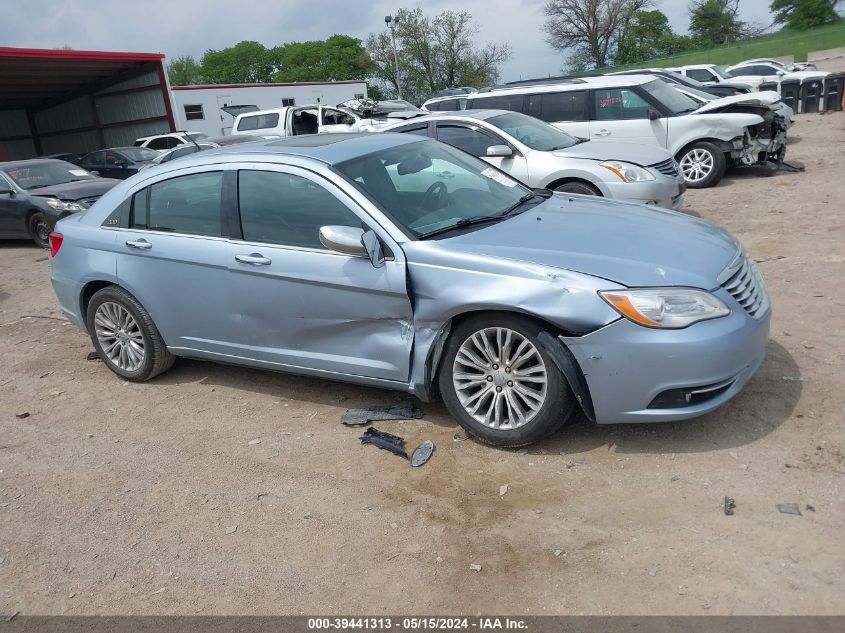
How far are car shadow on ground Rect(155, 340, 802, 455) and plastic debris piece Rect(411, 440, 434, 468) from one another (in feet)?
0.86

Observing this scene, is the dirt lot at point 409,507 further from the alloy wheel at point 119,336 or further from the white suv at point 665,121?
the white suv at point 665,121

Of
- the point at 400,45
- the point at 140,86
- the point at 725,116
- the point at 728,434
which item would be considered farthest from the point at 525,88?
the point at 400,45

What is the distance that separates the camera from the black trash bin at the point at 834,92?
761 inches

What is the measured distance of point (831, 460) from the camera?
354 centimetres

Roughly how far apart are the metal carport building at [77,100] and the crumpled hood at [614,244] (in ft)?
71.0

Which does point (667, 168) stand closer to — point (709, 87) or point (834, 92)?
point (709, 87)

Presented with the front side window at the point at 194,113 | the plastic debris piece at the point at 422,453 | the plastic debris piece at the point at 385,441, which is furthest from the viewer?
the front side window at the point at 194,113

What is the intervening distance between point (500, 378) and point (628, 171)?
5180mm

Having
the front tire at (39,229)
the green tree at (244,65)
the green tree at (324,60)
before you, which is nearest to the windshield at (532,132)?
the front tire at (39,229)

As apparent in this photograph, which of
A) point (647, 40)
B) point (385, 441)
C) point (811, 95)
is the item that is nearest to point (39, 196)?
point (385, 441)

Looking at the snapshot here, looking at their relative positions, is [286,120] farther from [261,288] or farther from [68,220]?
[261,288]

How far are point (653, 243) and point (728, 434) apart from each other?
111cm

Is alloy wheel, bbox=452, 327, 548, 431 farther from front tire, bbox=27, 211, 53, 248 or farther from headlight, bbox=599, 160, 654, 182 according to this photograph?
front tire, bbox=27, 211, 53, 248

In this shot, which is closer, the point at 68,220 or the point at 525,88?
the point at 68,220
